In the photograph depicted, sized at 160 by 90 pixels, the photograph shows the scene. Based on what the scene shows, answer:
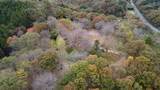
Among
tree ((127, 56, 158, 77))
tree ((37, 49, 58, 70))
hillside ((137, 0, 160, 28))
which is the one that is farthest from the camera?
hillside ((137, 0, 160, 28))

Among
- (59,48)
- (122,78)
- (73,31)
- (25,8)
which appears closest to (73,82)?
(122,78)

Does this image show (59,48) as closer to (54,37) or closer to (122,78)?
(54,37)

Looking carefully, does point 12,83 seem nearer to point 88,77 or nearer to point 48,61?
point 48,61

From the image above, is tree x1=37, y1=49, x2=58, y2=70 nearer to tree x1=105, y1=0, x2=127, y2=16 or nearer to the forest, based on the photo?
the forest

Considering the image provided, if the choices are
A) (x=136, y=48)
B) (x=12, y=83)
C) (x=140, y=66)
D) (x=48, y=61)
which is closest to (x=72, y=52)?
(x=48, y=61)

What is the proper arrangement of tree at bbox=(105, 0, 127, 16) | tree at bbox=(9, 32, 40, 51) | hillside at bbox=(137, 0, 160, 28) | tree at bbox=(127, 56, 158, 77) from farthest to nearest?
1. hillside at bbox=(137, 0, 160, 28)
2. tree at bbox=(105, 0, 127, 16)
3. tree at bbox=(9, 32, 40, 51)
4. tree at bbox=(127, 56, 158, 77)

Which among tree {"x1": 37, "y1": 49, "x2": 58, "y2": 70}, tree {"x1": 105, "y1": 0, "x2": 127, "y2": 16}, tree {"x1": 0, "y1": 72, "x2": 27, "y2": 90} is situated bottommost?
tree {"x1": 0, "y1": 72, "x2": 27, "y2": 90}

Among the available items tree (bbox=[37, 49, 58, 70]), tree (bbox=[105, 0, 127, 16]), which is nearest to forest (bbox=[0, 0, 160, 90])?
tree (bbox=[37, 49, 58, 70])

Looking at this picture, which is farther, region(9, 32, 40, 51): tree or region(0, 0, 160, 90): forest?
region(9, 32, 40, 51): tree
